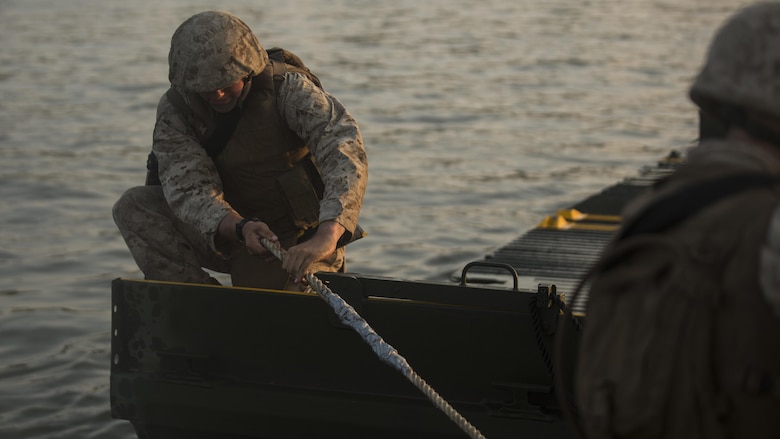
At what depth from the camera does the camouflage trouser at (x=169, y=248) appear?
18.8ft

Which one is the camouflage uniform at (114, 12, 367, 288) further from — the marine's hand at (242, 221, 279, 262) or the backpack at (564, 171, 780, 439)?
the backpack at (564, 171, 780, 439)

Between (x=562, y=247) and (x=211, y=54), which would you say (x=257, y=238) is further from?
(x=562, y=247)

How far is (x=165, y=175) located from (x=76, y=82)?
51.3 ft

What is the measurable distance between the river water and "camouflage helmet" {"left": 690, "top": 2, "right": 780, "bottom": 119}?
5.41 m

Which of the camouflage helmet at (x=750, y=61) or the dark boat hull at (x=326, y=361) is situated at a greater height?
the camouflage helmet at (x=750, y=61)

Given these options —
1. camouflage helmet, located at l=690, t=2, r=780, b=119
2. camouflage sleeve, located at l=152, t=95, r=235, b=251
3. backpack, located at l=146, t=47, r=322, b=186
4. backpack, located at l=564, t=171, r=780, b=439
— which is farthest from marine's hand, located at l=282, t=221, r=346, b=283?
camouflage helmet, located at l=690, t=2, r=780, b=119

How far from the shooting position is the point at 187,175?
550 centimetres

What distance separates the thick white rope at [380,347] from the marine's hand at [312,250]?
5 cm

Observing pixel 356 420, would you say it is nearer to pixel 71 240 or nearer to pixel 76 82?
pixel 71 240

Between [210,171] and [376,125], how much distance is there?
38.4 feet

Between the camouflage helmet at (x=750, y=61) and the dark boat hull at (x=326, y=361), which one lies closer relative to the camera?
the camouflage helmet at (x=750, y=61)

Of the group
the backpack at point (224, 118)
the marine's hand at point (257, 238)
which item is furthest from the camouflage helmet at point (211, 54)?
the marine's hand at point (257, 238)

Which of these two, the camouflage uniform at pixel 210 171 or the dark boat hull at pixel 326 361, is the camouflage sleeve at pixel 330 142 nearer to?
the camouflage uniform at pixel 210 171

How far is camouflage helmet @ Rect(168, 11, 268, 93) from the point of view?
5309mm
